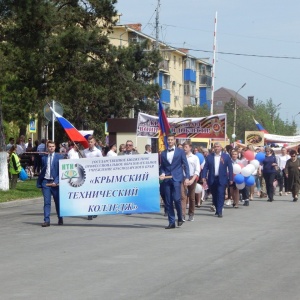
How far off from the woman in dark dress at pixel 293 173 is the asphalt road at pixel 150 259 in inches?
307

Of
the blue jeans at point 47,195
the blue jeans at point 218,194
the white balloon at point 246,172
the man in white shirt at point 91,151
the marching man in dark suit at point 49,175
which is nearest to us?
the blue jeans at point 47,195

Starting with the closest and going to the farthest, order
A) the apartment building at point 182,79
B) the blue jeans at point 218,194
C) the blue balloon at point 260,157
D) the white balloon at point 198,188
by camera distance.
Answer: the blue jeans at point 218,194 < the white balloon at point 198,188 < the blue balloon at point 260,157 < the apartment building at point 182,79

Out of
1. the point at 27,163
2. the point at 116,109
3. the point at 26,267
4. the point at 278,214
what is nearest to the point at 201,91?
the point at 116,109

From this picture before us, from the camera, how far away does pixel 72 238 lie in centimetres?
1540

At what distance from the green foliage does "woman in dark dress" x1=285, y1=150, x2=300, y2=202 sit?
8.90m

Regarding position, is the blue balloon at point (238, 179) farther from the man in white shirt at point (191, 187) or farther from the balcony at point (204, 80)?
the balcony at point (204, 80)

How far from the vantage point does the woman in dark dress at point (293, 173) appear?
27703mm

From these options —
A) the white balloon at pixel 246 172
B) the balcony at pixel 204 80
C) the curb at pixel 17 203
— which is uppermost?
the balcony at pixel 204 80

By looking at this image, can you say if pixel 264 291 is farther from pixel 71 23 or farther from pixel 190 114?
pixel 190 114

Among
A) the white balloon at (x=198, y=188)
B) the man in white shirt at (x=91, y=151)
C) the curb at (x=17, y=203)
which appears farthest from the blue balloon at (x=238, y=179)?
the curb at (x=17, y=203)

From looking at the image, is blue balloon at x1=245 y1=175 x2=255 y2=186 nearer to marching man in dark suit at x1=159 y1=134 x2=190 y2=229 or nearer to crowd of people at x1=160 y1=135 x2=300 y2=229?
crowd of people at x1=160 y1=135 x2=300 y2=229

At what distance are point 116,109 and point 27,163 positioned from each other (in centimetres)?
879

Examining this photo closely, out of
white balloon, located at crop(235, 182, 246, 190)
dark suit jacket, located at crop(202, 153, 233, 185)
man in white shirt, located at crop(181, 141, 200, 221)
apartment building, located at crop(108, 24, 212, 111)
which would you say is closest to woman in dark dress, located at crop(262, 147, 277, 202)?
white balloon, located at crop(235, 182, 246, 190)

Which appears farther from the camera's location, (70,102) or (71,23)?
(70,102)
